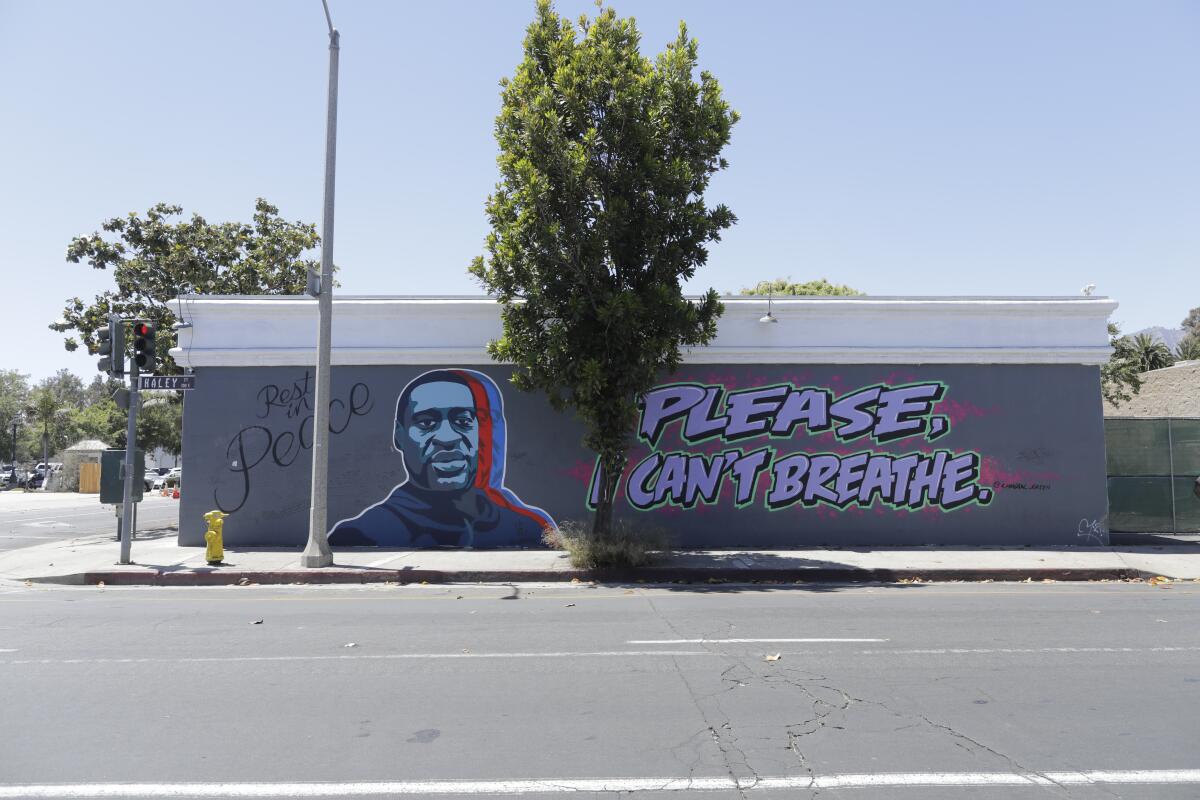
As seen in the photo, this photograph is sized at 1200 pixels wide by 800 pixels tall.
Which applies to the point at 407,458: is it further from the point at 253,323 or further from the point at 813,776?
the point at 813,776

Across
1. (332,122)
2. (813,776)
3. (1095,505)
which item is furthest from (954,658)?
(332,122)

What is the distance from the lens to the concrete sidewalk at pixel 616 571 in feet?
42.8

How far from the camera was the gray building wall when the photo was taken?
16.1 m

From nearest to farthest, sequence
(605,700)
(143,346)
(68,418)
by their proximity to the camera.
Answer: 1. (605,700)
2. (143,346)
3. (68,418)

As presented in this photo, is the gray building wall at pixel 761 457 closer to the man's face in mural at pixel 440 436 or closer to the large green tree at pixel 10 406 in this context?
the man's face in mural at pixel 440 436

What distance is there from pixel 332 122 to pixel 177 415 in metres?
46.1

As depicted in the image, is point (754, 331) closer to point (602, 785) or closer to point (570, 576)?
point (570, 576)

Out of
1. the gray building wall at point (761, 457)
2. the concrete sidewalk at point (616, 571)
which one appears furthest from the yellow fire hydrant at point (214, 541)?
the gray building wall at point (761, 457)

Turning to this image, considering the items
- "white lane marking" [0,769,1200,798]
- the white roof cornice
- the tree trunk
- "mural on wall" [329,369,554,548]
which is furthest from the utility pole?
"white lane marking" [0,769,1200,798]

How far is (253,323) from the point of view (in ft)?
53.4

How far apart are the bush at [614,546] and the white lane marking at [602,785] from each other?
871cm

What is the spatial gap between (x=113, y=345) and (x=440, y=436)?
5.77 meters

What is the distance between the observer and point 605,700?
20.4 ft

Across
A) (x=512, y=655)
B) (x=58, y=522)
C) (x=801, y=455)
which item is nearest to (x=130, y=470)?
(x=512, y=655)
